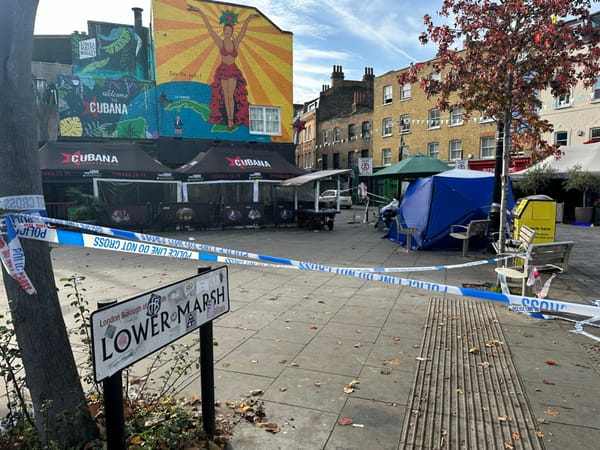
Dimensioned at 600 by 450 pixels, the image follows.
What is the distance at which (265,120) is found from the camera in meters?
21.2

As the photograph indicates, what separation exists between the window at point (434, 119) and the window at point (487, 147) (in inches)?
157

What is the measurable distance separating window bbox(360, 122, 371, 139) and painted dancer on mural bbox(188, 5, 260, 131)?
1958 centimetres

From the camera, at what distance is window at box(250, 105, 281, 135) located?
20922mm

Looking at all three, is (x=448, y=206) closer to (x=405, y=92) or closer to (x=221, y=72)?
(x=221, y=72)

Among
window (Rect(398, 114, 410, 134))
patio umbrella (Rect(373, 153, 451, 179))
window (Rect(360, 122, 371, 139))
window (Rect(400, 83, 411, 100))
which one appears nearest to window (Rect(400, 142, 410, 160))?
window (Rect(398, 114, 410, 134))

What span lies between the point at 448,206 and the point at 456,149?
19.9 metres

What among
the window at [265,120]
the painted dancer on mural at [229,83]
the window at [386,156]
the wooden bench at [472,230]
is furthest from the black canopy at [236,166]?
the window at [386,156]

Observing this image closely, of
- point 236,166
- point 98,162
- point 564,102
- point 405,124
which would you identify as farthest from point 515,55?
point 405,124

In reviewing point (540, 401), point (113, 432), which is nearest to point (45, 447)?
point (113, 432)

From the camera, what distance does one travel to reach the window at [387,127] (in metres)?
35.2

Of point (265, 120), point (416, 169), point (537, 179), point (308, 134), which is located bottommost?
point (537, 179)

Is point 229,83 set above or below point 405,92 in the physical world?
below

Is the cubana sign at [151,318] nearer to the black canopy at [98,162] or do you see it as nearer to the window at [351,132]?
the black canopy at [98,162]

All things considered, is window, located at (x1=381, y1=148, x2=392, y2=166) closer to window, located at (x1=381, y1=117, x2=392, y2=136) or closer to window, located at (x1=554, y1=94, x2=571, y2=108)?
window, located at (x1=381, y1=117, x2=392, y2=136)
